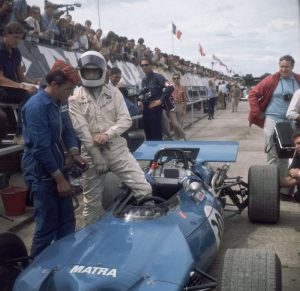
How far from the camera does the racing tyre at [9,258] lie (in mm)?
3338

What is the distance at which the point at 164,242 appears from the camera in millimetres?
3072

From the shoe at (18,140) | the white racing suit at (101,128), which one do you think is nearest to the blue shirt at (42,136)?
the white racing suit at (101,128)

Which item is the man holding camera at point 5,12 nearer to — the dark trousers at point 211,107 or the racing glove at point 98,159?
the racing glove at point 98,159

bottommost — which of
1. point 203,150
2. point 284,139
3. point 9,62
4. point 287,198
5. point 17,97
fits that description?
point 287,198

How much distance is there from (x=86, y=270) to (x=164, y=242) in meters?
0.61

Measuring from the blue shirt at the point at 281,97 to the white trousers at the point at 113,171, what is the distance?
2586mm

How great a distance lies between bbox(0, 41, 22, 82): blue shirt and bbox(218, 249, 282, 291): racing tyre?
427 cm

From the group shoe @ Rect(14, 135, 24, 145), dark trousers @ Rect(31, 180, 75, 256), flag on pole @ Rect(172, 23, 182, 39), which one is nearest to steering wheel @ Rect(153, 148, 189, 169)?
dark trousers @ Rect(31, 180, 75, 256)

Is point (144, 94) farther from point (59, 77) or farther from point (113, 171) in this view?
point (59, 77)

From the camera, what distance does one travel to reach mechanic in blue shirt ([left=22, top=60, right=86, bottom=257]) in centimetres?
350

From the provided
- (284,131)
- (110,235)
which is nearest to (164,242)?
(110,235)

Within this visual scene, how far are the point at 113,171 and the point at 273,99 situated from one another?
9.25ft

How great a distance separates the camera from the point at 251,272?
8.87 ft

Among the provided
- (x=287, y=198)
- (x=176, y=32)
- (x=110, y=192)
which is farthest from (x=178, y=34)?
(x=110, y=192)
